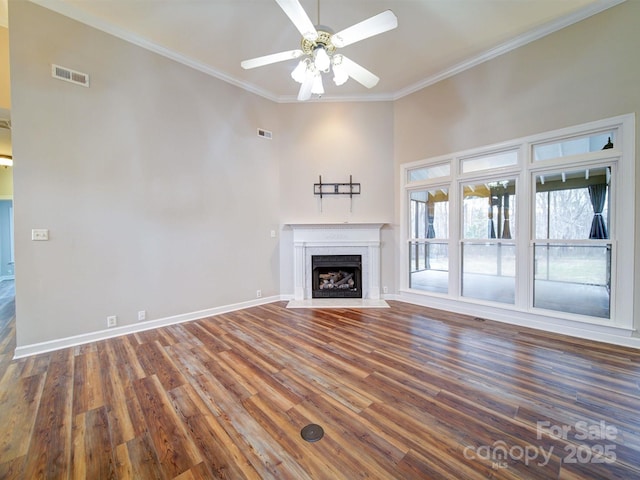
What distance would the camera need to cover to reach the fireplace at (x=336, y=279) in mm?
4887

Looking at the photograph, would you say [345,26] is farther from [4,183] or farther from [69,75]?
[4,183]

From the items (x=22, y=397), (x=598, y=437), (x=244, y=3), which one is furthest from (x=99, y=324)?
(x=598, y=437)

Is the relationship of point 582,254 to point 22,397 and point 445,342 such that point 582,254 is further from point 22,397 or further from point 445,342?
point 22,397

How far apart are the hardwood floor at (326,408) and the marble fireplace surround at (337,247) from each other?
171cm

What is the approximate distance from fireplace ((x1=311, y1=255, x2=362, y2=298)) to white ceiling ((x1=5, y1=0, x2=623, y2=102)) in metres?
3.29

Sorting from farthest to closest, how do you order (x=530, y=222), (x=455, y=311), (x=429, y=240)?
(x=429, y=240) → (x=455, y=311) → (x=530, y=222)

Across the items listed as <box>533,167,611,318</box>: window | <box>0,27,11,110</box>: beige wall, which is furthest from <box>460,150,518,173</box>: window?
<box>0,27,11,110</box>: beige wall

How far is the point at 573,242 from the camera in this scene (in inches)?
125

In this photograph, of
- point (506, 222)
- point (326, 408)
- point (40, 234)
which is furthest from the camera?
point (506, 222)

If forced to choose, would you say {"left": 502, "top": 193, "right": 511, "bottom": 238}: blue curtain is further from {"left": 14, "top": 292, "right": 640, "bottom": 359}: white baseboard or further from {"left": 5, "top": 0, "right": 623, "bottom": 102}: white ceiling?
{"left": 5, "top": 0, "right": 623, "bottom": 102}: white ceiling

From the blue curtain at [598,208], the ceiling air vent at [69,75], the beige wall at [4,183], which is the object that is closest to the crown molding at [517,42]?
the blue curtain at [598,208]

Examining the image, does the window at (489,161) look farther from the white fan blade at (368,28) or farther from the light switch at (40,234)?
the light switch at (40,234)

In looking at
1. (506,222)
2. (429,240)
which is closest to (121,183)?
(429,240)

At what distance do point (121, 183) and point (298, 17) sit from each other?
2.94m
